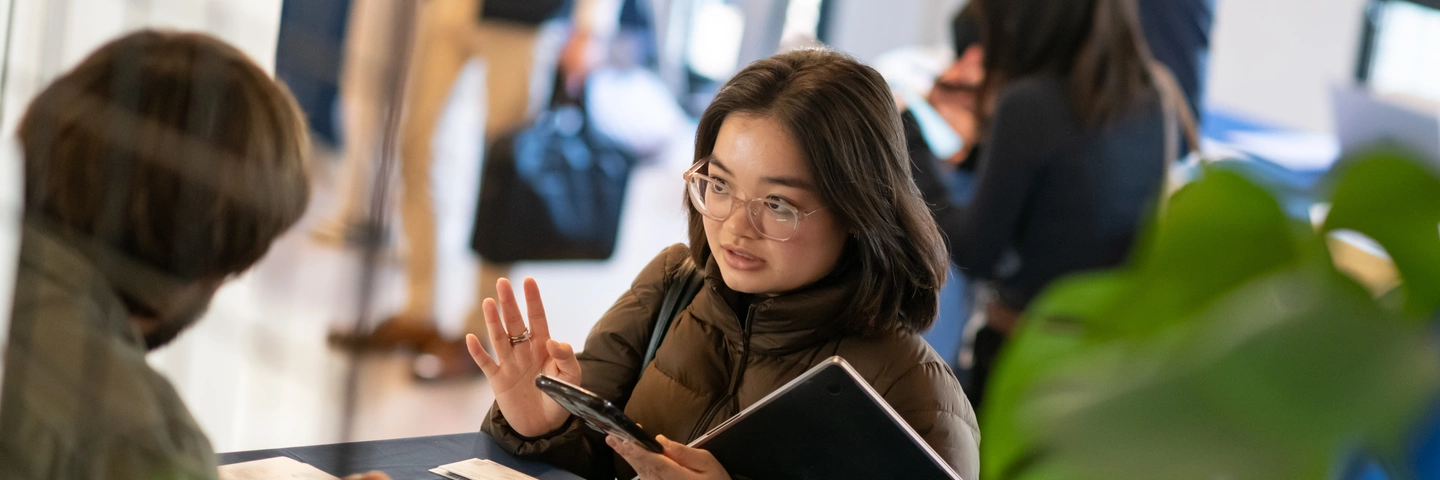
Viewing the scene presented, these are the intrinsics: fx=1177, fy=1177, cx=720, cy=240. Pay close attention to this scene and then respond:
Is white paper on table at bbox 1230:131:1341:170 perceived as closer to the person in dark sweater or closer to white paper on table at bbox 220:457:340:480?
the person in dark sweater

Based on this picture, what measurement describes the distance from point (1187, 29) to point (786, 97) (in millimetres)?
2154

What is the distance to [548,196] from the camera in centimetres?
320

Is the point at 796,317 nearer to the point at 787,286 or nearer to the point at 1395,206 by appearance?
the point at 787,286

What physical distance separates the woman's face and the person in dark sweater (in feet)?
2.48

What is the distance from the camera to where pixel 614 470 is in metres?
1.60

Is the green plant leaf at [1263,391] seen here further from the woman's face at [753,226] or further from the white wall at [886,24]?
the white wall at [886,24]

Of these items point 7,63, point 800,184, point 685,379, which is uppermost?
point 7,63

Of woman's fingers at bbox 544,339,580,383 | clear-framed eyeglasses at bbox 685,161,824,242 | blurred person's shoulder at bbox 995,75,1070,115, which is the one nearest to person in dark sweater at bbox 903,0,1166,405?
blurred person's shoulder at bbox 995,75,1070,115

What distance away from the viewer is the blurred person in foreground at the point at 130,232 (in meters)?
0.63

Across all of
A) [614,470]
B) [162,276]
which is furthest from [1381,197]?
[614,470]

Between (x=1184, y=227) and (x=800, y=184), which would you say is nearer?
(x=1184, y=227)

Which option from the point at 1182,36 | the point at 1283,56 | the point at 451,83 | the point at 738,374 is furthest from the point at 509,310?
the point at 1283,56

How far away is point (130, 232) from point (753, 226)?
34.1 inches

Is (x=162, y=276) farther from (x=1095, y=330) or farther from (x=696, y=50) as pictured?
(x=696, y=50)
